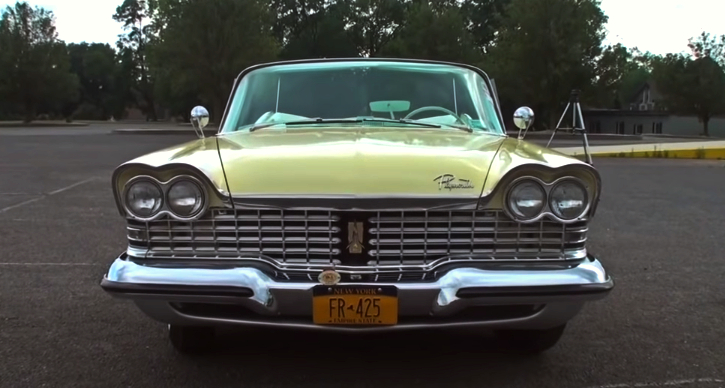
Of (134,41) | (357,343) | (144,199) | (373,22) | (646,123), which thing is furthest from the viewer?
(134,41)

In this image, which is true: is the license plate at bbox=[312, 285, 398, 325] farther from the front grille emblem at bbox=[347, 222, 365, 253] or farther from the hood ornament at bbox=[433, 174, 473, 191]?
the hood ornament at bbox=[433, 174, 473, 191]

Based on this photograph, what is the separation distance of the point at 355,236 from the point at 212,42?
3718 cm

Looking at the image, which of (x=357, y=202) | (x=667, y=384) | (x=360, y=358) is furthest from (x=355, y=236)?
(x=667, y=384)

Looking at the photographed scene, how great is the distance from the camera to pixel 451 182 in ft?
9.73

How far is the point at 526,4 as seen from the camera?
39625 mm

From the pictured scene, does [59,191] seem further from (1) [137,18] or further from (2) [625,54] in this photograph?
(1) [137,18]

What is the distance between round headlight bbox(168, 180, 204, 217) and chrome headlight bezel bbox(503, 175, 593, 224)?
120 centimetres

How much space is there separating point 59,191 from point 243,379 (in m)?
8.35

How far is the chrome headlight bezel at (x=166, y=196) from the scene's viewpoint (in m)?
3.00

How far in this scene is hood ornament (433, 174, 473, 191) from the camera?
2953 millimetres

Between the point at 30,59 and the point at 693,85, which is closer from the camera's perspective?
the point at 693,85

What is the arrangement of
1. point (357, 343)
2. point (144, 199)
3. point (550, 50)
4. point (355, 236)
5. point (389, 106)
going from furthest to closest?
point (550, 50) < point (389, 106) < point (357, 343) < point (144, 199) < point (355, 236)

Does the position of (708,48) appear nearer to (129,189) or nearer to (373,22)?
(373,22)

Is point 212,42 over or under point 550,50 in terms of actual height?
over
